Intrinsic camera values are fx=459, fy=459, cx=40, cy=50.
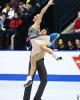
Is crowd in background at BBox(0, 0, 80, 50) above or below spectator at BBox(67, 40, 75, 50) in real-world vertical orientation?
below

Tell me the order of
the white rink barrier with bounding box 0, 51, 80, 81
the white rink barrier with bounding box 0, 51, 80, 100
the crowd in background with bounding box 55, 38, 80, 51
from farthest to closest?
1. the crowd in background with bounding box 55, 38, 80, 51
2. the white rink barrier with bounding box 0, 51, 80, 81
3. the white rink barrier with bounding box 0, 51, 80, 100

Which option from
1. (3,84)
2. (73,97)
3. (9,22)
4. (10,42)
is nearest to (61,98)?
(73,97)

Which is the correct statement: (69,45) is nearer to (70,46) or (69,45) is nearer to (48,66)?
(70,46)

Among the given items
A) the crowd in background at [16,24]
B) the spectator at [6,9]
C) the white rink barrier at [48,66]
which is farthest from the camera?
the spectator at [6,9]

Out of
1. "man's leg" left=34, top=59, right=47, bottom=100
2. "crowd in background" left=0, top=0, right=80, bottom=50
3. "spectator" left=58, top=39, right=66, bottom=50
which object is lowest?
"crowd in background" left=0, top=0, right=80, bottom=50

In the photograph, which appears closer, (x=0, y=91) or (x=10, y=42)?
(x=0, y=91)

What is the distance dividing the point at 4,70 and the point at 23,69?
37 centimetres

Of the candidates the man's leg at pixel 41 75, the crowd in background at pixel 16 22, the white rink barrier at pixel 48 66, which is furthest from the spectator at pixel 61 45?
the man's leg at pixel 41 75

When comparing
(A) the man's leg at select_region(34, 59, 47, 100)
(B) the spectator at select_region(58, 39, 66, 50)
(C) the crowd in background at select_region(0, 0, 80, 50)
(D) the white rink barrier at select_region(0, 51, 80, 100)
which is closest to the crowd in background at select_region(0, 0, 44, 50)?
(C) the crowd in background at select_region(0, 0, 80, 50)

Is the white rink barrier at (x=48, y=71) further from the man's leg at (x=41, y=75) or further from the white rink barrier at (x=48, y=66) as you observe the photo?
the man's leg at (x=41, y=75)

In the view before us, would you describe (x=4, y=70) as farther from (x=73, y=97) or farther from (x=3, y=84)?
(x=73, y=97)

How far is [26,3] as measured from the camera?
484 inches

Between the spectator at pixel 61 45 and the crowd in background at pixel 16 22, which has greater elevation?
the spectator at pixel 61 45

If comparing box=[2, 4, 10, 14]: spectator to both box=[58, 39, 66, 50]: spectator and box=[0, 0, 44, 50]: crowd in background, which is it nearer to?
box=[0, 0, 44, 50]: crowd in background
